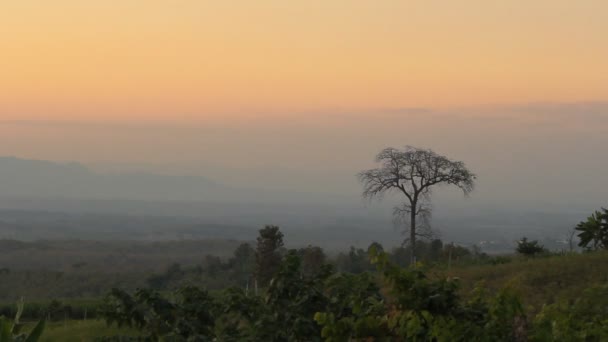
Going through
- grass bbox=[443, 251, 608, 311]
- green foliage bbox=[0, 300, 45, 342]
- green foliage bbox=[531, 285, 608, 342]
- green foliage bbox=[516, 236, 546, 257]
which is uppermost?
green foliage bbox=[0, 300, 45, 342]

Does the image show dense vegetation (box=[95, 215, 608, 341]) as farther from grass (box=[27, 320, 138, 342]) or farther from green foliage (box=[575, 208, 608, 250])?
green foliage (box=[575, 208, 608, 250])

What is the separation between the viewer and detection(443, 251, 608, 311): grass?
22031 mm

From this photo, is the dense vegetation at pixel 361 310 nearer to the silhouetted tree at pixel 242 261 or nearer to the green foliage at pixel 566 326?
the green foliage at pixel 566 326

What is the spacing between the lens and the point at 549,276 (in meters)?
24.5

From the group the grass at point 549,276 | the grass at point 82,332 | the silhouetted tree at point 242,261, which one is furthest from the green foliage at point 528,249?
the silhouetted tree at point 242,261

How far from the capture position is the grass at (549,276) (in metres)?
22.0

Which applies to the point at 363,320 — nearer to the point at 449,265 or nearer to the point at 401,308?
the point at 401,308

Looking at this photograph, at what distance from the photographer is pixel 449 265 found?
34.0 metres

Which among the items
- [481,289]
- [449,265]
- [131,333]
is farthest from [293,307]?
[449,265]

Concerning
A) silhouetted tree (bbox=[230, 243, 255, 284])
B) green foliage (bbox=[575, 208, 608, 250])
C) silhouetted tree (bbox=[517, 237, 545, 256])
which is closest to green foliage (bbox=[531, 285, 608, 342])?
green foliage (bbox=[575, 208, 608, 250])

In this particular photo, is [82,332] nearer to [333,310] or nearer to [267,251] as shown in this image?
[267,251]

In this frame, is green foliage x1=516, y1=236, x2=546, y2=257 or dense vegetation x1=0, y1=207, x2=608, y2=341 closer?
dense vegetation x1=0, y1=207, x2=608, y2=341

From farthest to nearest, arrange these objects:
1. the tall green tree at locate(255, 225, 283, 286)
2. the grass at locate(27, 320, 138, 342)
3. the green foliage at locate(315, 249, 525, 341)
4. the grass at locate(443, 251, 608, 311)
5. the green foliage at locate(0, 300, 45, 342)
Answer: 1. the tall green tree at locate(255, 225, 283, 286)
2. the grass at locate(27, 320, 138, 342)
3. the grass at locate(443, 251, 608, 311)
4. the green foliage at locate(315, 249, 525, 341)
5. the green foliage at locate(0, 300, 45, 342)

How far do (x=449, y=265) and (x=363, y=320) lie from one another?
2681cm
